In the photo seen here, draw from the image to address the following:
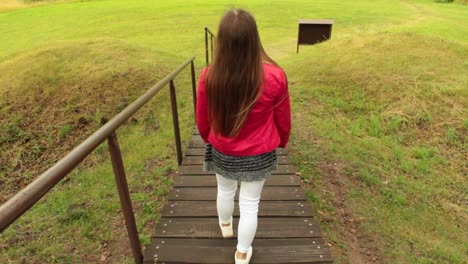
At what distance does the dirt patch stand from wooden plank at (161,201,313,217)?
1.77 feet

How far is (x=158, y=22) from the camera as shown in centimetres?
1819

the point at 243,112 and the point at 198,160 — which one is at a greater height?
the point at 243,112

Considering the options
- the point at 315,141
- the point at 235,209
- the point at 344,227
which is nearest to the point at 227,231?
the point at 235,209

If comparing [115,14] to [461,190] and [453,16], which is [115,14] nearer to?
[453,16]

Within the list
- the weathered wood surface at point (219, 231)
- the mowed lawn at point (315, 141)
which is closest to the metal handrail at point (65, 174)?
the weathered wood surface at point (219, 231)

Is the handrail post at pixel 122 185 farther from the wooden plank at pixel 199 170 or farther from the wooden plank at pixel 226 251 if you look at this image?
the wooden plank at pixel 199 170

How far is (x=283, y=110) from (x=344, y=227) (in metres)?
2.05

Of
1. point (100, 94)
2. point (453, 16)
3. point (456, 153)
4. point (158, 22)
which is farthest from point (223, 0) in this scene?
point (456, 153)

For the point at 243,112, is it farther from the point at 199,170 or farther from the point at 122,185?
the point at 199,170

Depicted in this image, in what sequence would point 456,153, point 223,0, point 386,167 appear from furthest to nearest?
1. point 223,0
2. point 456,153
3. point 386,167

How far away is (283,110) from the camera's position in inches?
81.3

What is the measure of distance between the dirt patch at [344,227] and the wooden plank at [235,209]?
0.54 meters

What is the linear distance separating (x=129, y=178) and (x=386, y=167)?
3.60 meters

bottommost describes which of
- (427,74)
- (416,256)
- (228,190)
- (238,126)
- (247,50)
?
(416,256)
